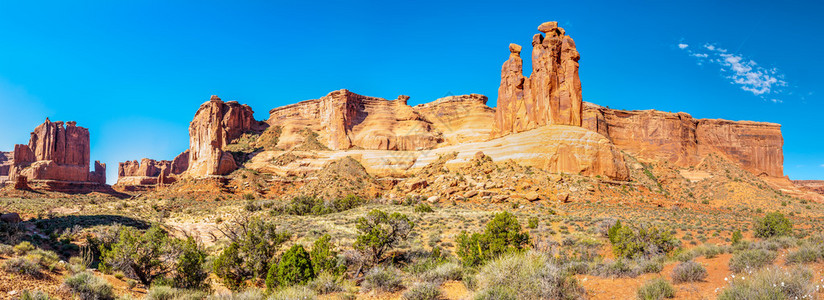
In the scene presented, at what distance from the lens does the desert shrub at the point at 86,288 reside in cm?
1095

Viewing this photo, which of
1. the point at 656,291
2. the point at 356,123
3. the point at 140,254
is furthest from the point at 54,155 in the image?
the point at 656,291

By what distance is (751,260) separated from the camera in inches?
380

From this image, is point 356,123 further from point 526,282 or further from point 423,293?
point 526,282

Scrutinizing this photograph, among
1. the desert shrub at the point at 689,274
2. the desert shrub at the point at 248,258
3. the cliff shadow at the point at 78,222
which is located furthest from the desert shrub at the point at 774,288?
the cliff shadow at the point at 78,222

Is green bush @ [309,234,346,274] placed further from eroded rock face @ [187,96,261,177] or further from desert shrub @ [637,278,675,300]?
eroded rock face @ [187,96,261,177]

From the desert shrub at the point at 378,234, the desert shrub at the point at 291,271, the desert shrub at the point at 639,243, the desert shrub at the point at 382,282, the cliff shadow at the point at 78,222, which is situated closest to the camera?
the desert shrub at the point at 382,282

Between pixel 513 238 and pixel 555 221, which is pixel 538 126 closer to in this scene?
pixel 555 221

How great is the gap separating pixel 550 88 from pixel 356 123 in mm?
41545

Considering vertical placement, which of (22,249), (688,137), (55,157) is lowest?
(22,249)

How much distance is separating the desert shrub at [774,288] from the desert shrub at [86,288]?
15135 mm

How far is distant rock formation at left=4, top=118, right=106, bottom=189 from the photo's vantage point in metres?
76.4

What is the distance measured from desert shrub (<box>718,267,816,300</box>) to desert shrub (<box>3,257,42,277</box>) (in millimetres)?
18157

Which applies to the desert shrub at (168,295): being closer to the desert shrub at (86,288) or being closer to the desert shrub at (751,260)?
the desert shrub at (86,288)

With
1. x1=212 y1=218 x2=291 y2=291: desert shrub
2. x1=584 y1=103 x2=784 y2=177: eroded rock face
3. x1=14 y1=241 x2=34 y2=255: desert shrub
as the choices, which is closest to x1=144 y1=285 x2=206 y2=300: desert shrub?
x1=212 y1=218 x2=291 y2=291: desert shrub
